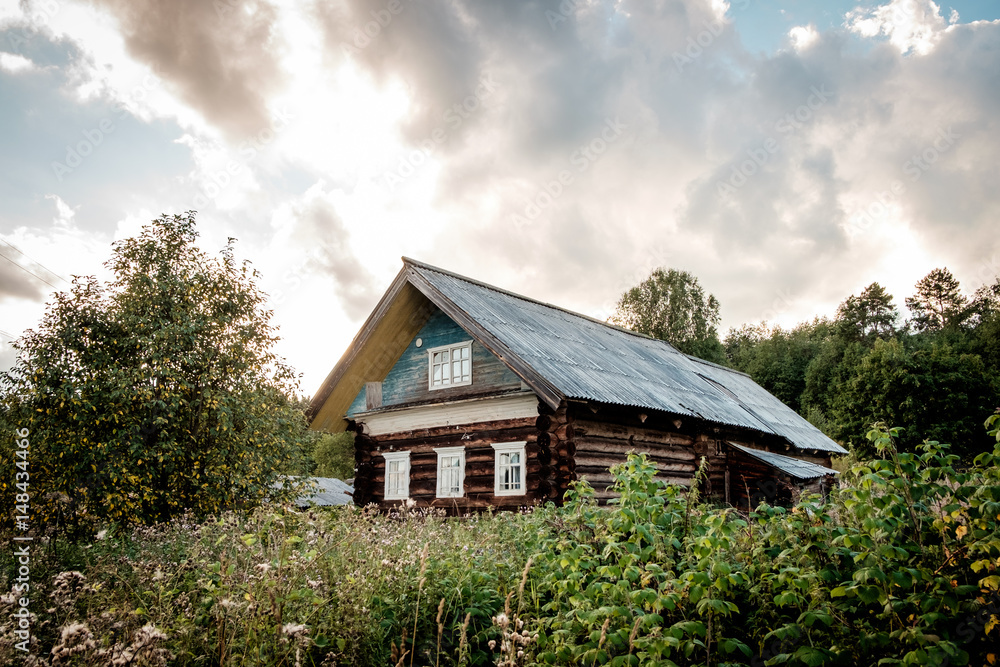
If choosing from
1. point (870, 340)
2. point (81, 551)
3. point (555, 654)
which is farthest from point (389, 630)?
point (870, 340)

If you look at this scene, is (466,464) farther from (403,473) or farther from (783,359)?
(783,359)

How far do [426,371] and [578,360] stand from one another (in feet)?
12.9

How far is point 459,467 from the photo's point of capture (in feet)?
49.7

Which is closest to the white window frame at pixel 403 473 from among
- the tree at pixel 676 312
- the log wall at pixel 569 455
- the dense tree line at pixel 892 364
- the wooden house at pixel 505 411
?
the wooden house at pixel 505 411

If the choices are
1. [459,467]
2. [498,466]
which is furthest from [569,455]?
[459,467]

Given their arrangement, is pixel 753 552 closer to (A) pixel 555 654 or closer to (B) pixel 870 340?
(A) pixel 555 654

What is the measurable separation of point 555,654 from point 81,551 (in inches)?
265

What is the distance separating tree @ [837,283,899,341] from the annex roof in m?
35.2

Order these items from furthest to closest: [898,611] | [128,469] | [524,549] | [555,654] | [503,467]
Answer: [503,467], [128,469], [524,549], [555,654], [898,611]

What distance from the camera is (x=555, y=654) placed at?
3.90 m

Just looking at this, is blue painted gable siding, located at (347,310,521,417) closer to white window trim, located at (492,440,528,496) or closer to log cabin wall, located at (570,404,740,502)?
white window trim, located at (492,440,528,496)

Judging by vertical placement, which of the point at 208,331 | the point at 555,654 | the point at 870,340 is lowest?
the point at 555,654

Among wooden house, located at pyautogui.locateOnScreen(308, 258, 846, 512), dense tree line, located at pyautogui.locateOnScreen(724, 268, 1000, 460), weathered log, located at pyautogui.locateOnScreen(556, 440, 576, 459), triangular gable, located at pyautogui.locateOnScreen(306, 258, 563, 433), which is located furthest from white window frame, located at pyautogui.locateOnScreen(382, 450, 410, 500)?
dense tree line, located at pyautogui.locateOnScreen(724, 268, 1000, 460)

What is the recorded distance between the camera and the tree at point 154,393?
30.7ft
